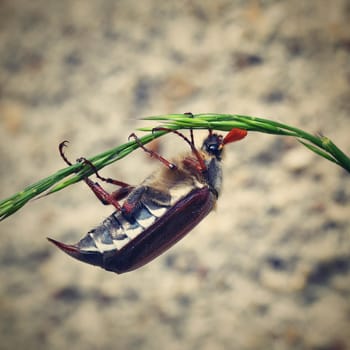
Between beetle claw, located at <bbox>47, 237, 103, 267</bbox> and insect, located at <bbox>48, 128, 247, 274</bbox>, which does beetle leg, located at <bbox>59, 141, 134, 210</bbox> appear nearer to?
insect, located at <bbox>48, 128, 247, 274</bbox>

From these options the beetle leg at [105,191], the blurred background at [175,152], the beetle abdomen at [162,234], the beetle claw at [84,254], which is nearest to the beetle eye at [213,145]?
the beetle abdomen at [162,234]

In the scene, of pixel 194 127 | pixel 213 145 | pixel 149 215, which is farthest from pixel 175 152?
pixel 194 127

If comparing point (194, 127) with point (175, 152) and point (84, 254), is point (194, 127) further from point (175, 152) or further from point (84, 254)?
point (175, 152)

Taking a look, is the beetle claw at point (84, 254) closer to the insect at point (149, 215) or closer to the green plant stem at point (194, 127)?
the insect at point (149, 215)

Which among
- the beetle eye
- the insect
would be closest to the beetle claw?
the insect

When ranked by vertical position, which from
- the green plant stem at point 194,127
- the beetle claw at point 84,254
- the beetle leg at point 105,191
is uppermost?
the beetle leg at point 105,191

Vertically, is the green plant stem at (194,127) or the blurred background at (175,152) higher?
the blurred background at (175,152)
